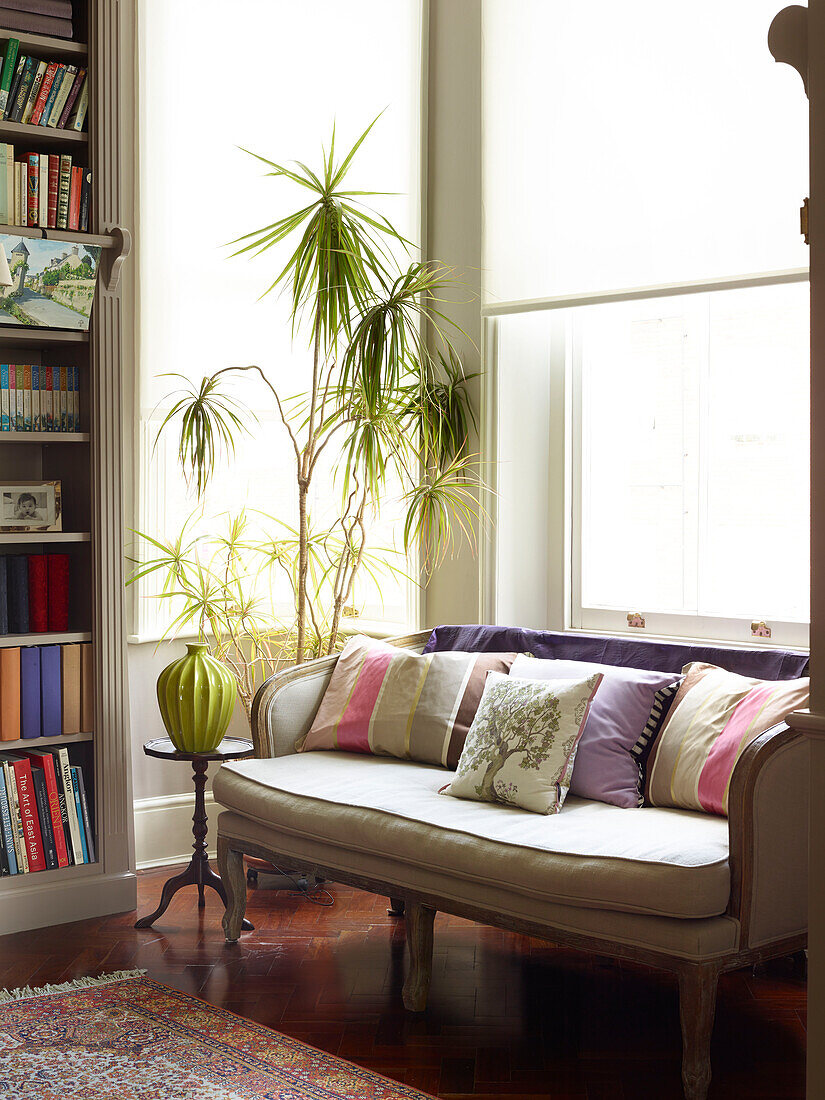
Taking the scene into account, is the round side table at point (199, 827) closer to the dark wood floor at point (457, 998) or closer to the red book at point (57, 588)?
the dark wood floor at point (457, 998)

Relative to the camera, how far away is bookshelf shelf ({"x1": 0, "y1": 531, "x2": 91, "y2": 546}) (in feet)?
12.7

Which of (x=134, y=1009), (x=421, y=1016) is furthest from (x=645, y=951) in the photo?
(x=134, y=1009)

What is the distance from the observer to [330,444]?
4.95 metres

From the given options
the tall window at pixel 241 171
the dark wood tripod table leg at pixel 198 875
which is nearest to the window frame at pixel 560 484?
the tall window at pixel 241 171

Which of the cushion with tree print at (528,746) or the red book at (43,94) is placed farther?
the red book at (43,94)

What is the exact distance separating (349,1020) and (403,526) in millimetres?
2163

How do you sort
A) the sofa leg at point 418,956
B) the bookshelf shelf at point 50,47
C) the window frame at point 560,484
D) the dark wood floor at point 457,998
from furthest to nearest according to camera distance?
1. the window frame at point 560,484
2. the bookshelf shelf at point 50,47
3. the sofa leg at point 418,956
4. the dark wood floor at point 457,998

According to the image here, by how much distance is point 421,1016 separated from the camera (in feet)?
10.4

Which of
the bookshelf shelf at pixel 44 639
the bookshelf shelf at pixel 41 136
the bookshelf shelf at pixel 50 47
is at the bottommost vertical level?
the bookshelf shelf at pixel 44 639

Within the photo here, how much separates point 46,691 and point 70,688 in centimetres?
8

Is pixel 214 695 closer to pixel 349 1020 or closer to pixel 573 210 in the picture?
pixel 349 1020

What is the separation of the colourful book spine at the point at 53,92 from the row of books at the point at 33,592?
1.39m

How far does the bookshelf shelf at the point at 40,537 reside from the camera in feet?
12.7

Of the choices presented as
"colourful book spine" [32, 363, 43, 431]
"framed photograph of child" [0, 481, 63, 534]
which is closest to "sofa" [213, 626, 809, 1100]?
"framed photograph of child" [0, 481, 63, 534]
